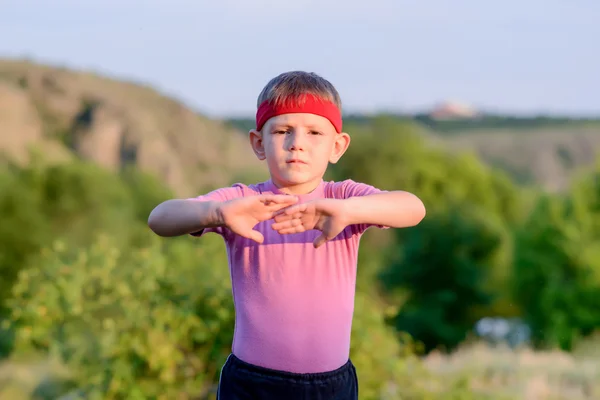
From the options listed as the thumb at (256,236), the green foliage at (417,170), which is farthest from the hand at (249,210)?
the green foliage at (417,170)

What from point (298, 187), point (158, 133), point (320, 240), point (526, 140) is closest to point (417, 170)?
point (158, 133)

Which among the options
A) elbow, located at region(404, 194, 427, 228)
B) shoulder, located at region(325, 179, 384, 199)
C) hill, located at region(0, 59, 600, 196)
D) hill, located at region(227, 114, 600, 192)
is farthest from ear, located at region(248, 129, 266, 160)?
hill, located at region(227, 114, 600, 192)

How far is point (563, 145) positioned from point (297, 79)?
7636cm

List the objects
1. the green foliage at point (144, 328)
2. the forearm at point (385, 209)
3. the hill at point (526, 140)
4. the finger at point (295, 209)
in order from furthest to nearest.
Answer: the hill at point (526, 140) → the green foliage at point (144, 328) → the forearm at point (385, 209) → the finger at point (295, 209)

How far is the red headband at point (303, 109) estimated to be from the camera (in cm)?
266

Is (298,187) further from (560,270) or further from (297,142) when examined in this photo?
(560,270)

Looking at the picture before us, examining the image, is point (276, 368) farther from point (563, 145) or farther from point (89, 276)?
point (563, 145)

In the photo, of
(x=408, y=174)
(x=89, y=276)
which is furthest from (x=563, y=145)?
(x=89, y=276)

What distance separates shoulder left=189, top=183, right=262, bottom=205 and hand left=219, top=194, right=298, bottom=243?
0.22 meters

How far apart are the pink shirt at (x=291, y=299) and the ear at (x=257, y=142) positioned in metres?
0.24

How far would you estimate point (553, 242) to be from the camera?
19969mm

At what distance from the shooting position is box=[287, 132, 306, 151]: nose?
264 cm

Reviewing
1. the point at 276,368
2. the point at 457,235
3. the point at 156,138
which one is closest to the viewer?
the point at 276,368

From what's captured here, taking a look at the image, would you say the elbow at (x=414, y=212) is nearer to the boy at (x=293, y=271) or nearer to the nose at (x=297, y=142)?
the boy at (x=293, y=271)
